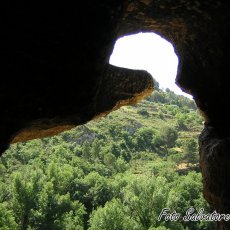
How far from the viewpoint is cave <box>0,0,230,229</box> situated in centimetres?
412

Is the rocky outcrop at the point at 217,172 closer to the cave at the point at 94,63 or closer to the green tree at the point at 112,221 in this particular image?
the cave at the point at 94,63

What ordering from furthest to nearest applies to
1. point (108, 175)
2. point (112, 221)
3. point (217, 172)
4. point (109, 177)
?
point (108, 175), point (109, 177), point (112, 221), point (217, 172)

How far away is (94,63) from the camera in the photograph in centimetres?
466

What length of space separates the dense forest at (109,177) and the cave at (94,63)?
26.2 meters

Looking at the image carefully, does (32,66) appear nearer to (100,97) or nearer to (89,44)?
(89,44)

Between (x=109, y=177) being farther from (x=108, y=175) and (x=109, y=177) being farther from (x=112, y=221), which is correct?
(x=112, y=221)

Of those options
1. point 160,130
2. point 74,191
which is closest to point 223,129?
point 74,191

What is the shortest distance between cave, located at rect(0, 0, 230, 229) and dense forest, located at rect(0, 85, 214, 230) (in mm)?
26186

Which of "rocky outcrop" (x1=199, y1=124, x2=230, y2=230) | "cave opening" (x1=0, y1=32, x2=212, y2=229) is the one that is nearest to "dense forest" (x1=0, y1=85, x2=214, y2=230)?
"cave opening" (x1=0, y1=32, x2=212, y2=229)

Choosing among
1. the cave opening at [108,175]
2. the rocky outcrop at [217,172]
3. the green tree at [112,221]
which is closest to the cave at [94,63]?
the rocky outcrop at [217,172]

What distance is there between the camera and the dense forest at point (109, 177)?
137ft

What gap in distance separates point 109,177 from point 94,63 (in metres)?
77.1

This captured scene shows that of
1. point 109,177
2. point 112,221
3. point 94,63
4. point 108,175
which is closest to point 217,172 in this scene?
point 94,63

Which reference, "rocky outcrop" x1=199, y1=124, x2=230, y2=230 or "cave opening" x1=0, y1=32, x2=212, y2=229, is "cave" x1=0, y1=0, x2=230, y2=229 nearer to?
"rocky outcrop" x1=199, y1=124, x2=230, y2=230
